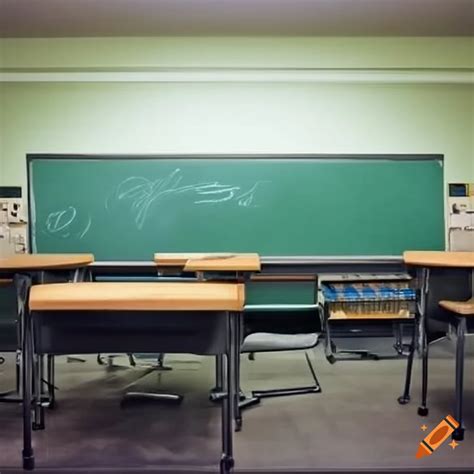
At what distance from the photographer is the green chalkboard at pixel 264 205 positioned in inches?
174

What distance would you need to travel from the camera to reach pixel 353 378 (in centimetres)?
326

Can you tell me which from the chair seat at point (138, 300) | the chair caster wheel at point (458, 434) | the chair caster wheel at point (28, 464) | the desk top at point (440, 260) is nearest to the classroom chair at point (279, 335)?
the desk top at point (440, 260)

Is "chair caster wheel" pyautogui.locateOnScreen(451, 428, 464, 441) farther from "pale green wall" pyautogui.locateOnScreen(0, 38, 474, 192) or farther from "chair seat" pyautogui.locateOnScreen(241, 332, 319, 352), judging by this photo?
"pale green wall" pyautogui.locateOnScreen(0, 38, 474, 192)

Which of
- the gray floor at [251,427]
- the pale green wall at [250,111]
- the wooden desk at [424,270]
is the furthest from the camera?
the pale green wall at [250,111]

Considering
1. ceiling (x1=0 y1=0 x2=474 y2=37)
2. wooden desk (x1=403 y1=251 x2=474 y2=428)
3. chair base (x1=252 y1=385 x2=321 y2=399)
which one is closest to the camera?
wooden desk (x1=403 y1=251 x2=474 y2=428)

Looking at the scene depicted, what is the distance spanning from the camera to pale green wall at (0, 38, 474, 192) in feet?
14.4

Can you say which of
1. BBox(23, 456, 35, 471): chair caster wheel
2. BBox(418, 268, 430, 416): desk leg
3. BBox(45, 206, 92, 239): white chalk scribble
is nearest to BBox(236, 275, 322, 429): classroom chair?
BBox(418, 268, 430, 416): desk leg

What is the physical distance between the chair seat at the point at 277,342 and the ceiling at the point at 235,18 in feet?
8.68

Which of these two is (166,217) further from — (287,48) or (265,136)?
(287,48)

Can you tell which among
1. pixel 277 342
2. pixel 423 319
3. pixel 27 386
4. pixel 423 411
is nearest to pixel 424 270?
pixel 423 319

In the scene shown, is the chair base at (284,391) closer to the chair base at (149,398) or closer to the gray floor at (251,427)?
the gray floor at (251,427)

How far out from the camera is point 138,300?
5.23ft

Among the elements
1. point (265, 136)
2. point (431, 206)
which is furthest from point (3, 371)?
point (431, 206)

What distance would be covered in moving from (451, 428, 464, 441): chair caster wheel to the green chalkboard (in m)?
2.36
